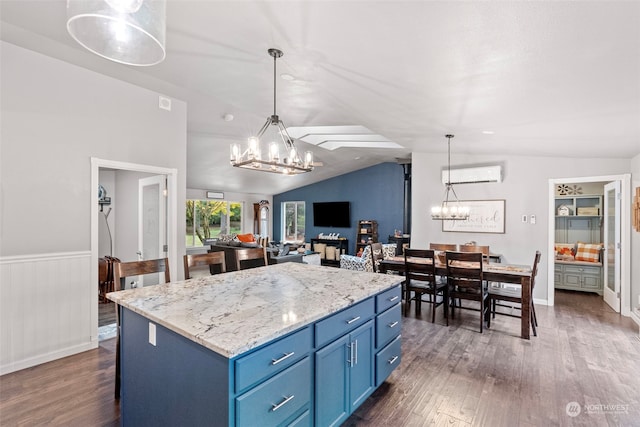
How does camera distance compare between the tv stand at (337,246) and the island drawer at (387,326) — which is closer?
the island drawer at (387,326)

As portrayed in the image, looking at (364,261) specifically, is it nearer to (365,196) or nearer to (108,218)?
(365,196)

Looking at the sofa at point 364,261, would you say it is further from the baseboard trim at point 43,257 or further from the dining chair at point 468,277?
the baseboard trim at point 43,257

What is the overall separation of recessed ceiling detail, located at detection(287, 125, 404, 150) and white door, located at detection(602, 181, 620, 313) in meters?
3.43

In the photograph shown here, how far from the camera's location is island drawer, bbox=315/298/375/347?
1696 mm

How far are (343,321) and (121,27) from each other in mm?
1814

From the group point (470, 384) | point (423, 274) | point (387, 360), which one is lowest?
point (470, 384)

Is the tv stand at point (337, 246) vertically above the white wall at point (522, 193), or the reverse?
the white wall at point (522, 193)

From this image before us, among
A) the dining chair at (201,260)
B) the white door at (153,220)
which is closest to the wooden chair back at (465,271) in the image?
the dining chair at (201,260)

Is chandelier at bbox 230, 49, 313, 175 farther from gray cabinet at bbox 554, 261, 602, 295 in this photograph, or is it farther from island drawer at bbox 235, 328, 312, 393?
gray cabinet at bbox 554, 261, 602, 295

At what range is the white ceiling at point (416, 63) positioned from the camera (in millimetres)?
1599

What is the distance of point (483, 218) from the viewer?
18.2 feet

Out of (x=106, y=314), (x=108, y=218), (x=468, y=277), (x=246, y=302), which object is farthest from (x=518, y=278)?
(x=108, y=218)

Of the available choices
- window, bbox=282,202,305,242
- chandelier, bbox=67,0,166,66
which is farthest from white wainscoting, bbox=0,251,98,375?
window, bbox=282,202,305,242

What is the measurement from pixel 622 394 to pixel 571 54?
2576 millimetres
